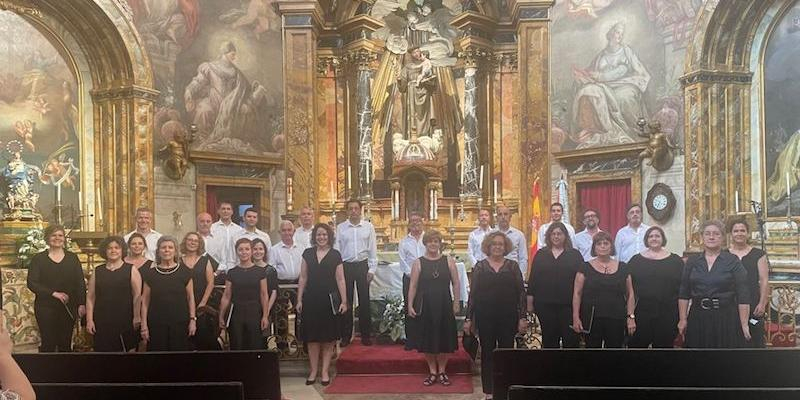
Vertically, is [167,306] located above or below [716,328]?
above

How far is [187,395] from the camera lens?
2.88m

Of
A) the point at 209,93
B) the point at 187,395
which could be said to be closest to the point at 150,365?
the point at 187,395

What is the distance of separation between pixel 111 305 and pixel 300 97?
350 inches

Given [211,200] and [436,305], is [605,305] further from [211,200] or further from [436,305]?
[211,200]

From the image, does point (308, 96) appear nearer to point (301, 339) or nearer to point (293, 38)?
point (293, 38)

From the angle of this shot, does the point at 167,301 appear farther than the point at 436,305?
No

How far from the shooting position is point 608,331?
210 inches

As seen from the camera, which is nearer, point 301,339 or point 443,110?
point 301,339

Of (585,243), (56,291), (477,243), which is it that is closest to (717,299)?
(585,243)

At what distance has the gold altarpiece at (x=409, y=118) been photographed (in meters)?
13.7

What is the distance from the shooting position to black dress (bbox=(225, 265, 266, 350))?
5.74 meters

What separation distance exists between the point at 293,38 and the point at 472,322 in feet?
32.7

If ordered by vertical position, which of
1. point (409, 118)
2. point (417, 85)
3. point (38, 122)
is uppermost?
point (417, 85)

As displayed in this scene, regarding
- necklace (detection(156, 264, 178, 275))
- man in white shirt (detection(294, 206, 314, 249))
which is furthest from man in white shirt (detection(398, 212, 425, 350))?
necklace (detection(156, 264, 178, 275))
